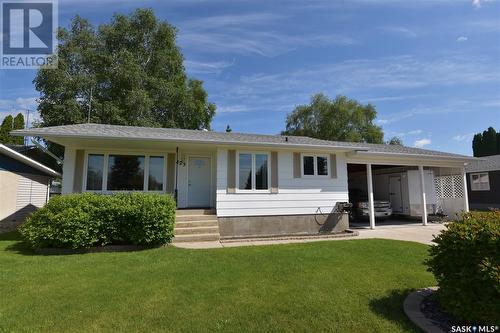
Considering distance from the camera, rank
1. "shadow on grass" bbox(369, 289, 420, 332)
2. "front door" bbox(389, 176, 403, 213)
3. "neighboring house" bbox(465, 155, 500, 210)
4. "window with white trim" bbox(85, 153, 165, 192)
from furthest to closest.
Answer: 1. "neighboring house" bbox(465, 155, 500, 210)
2. "front door" bbox(389, 176, 403, 213)
3. "window with white trim" bbox(85, 153, 165, 192)
4. "shadow on grass" bbox(369, 289, 420, 332)

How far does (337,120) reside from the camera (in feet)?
113

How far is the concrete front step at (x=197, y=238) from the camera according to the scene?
8.61 m

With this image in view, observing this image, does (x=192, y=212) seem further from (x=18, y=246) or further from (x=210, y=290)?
(x=210, y=290)

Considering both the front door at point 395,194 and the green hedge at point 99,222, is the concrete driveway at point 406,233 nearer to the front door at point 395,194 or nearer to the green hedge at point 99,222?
the front door at point 395,194

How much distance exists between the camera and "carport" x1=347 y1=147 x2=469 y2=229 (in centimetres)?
1248

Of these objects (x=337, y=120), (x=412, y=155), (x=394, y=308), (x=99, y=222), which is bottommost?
(x=394, y=308)

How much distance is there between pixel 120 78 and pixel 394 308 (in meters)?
21.7

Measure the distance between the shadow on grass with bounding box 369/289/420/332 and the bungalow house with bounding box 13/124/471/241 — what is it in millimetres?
5736

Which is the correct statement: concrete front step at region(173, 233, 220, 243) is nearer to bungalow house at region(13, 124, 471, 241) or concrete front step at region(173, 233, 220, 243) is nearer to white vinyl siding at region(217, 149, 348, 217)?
bungalow house at region(13, 124, 471, 241)

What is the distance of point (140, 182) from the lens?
1053 centimetres

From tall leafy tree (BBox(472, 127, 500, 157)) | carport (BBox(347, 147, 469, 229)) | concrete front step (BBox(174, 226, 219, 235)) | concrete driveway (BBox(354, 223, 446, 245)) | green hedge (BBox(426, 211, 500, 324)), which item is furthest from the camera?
tall leafy tree (BBox(472, 127, 500, 157))

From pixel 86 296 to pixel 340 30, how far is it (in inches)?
445

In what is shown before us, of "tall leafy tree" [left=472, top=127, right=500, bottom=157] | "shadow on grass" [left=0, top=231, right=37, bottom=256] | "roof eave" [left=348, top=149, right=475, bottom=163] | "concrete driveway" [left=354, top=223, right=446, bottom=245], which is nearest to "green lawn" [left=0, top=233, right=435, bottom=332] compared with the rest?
"shadow on grass" [left=0, top=231, right=37, bottom=256]

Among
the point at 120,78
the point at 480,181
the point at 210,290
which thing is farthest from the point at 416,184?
the point at 120,78
